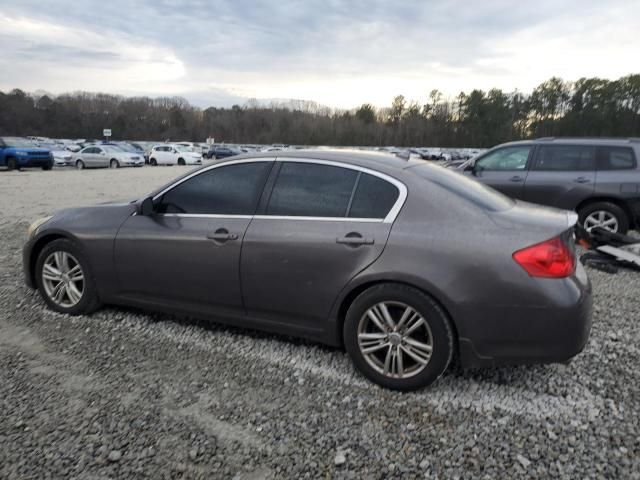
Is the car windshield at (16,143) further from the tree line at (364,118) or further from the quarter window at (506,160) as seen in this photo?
the tree line at (364,118)

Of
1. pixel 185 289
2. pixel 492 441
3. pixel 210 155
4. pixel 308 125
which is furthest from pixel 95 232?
pixel 308 125

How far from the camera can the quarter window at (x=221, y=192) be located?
11.9ft

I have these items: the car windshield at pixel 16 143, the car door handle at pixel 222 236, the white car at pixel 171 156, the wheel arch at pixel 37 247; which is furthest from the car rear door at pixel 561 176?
the white car at pixel 171 156

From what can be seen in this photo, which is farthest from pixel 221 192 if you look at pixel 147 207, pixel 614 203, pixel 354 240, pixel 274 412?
pixel 614 203

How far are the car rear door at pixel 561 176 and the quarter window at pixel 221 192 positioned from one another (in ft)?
19.1

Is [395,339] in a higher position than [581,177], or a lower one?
lower

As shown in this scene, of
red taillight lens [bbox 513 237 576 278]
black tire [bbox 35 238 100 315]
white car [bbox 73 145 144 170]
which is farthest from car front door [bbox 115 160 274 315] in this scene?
white car [bbox 73 145 144 170]

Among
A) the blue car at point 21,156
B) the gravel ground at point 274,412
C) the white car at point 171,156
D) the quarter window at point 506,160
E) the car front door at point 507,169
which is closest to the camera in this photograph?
the gravel ground at point 274,412

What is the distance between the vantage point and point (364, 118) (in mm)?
126312

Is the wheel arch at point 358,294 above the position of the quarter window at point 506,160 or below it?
below

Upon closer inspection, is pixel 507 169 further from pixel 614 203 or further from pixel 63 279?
pixel 63 279

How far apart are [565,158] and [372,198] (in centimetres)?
601

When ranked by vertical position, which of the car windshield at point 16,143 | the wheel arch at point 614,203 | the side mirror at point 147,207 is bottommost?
the wheel arch at point 614,203

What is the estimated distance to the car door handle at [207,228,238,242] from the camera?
353 cm
